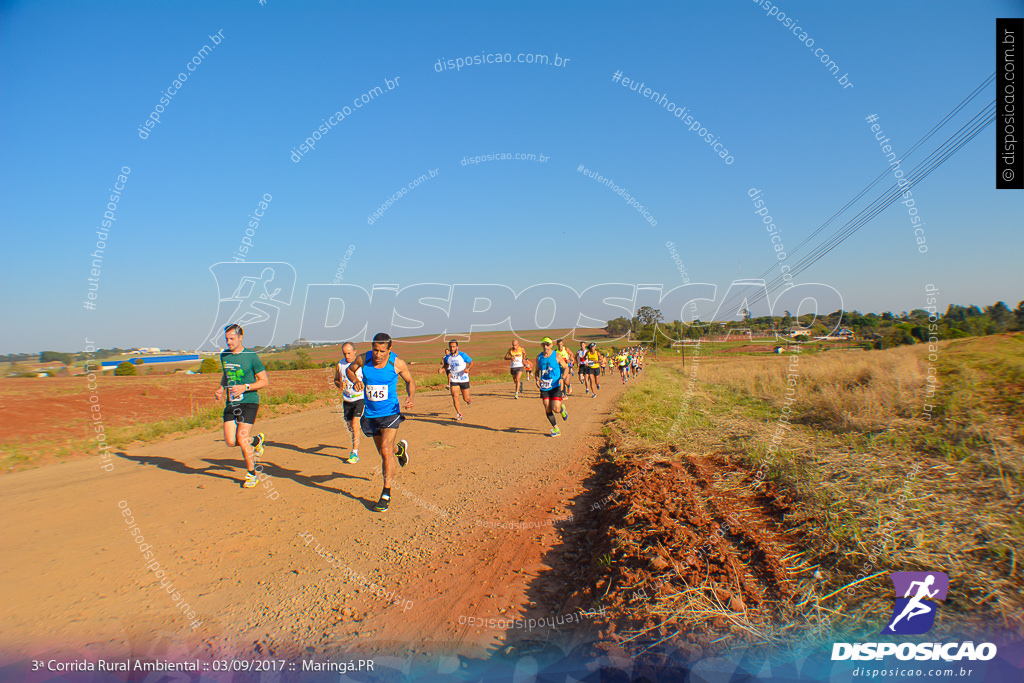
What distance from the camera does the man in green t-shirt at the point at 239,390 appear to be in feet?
22.5

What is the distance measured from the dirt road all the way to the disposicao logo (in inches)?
85.0

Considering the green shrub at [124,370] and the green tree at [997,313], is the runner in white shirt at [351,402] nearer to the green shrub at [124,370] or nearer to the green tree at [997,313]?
the green tree at [997,313]

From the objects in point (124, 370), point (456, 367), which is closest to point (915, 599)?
point (456, 367)

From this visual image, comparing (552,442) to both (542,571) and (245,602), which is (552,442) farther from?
(245,602)

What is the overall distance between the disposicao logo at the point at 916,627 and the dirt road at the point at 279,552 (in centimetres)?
216

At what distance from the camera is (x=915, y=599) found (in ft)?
10.4

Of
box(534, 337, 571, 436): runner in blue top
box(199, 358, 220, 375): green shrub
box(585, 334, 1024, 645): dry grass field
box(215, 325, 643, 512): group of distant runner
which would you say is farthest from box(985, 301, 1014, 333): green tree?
box(199, 358, 220, 375): green shrub

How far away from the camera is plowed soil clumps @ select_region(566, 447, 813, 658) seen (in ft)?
10.2

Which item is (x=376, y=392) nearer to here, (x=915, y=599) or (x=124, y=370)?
(x=915, y=599)

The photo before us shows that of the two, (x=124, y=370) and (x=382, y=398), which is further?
(x=124, y=370)

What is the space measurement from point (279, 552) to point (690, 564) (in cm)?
404

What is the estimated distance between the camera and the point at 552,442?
990cm

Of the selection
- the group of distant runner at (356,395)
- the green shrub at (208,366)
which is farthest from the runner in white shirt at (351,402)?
the green shrub at (208,366)

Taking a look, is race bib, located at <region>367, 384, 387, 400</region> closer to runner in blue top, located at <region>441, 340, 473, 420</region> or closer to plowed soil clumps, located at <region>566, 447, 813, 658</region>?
plowed soil clumps, located at <region>566, 447, 813, 658</region>
